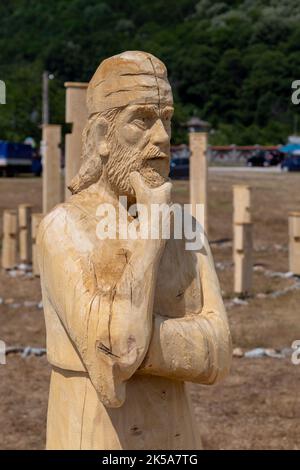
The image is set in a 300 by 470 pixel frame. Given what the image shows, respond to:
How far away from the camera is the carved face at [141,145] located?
3014 mm

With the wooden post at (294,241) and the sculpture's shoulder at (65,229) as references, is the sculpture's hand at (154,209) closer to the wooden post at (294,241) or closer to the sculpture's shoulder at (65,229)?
the sculpture's shoulder at (65,229)

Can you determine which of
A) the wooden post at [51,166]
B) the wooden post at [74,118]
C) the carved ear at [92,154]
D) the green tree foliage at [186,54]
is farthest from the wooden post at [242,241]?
the green tree foliage at [186,54]

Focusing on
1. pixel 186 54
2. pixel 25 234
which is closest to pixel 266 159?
pixel 25 234

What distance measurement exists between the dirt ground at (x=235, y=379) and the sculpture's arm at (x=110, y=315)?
13.7 ft

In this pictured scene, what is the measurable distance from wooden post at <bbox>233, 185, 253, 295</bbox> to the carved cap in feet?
28.6

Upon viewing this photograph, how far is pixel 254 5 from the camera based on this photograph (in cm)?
7900

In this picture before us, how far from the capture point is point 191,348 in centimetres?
292

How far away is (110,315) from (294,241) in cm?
957

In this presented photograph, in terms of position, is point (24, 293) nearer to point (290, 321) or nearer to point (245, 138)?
point (290, 321)

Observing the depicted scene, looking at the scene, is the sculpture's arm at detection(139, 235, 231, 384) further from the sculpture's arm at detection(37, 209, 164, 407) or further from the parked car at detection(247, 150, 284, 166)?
the parked car at detection(247, 150, 284, 166)

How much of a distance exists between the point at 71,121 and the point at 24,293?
358cm

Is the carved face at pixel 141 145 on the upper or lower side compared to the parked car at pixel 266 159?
upper

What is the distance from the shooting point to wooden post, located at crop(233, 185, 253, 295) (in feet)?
38.4

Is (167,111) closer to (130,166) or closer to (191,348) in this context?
(130,166)
